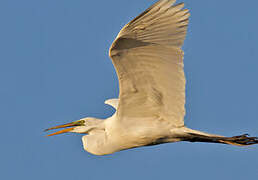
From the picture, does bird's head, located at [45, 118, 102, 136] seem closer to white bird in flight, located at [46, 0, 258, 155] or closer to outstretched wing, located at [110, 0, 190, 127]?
white bird in flight, located at [46, 0, 258, 155]

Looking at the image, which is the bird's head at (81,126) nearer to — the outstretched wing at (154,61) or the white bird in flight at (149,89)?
the white bird in flight at (149,89)

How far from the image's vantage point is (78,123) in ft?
25.9

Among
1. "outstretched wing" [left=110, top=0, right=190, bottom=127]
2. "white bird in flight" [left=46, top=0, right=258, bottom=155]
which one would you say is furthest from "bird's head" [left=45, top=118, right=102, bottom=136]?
"outstretched wing" [left=110, top=0, right=190, bottom=127]

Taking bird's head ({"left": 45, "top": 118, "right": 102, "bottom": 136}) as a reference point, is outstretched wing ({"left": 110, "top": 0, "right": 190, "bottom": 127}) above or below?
above

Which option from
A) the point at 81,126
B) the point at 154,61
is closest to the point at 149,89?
the point at 154,61

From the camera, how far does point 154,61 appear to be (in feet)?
19.5

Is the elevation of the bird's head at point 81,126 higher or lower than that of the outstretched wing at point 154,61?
lower

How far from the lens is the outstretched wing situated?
5.58m

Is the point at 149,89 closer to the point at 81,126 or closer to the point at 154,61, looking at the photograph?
the point at 154,61

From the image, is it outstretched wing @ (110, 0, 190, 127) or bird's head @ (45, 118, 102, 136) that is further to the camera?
bird's head @ (45, 118, 102, 136)

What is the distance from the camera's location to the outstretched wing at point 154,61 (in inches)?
220

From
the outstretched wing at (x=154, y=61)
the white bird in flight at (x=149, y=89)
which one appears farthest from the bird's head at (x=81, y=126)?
the outstretched wing at (x=154, y=61)

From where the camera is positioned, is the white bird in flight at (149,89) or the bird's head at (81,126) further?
the bird's head at (81,126)

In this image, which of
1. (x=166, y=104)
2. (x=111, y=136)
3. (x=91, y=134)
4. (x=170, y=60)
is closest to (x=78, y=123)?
(x=91, y=134)
